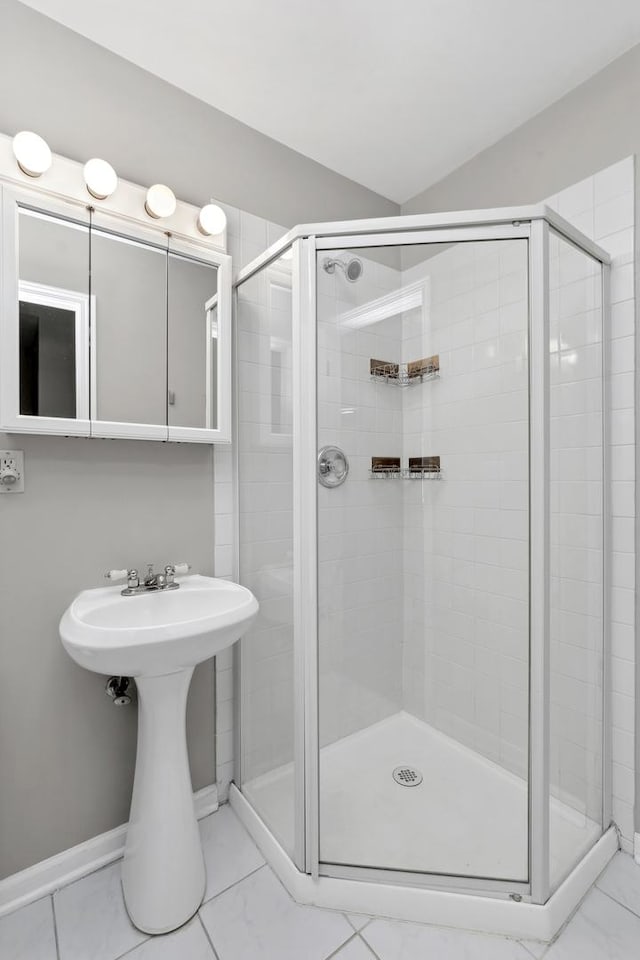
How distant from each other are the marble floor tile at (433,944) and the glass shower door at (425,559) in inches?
5.0

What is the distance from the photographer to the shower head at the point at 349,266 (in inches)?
53.8

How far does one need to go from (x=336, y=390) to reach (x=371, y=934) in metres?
1.51

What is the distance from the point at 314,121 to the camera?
181 cm

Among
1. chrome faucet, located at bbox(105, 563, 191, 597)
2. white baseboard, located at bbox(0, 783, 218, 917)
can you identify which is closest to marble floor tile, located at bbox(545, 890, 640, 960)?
white baseboard, located at bbox(0, 783, 218, 917)

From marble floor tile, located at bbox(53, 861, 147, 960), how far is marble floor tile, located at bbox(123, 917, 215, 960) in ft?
0.11

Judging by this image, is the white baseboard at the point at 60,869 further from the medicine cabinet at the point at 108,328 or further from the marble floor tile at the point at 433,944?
the medicine cabinet at the point at 108,328

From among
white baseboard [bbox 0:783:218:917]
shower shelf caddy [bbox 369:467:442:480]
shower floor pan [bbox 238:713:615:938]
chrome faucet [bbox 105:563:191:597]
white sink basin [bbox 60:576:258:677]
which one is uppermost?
shower shelf caddy [bbox 369:467:442:480]

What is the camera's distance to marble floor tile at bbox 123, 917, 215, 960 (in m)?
1.18

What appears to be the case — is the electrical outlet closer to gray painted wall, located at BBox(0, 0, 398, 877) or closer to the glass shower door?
gray painted wall, located at BBox(0, 0, 398, 877)

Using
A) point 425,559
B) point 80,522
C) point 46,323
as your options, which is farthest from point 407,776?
point 46,323

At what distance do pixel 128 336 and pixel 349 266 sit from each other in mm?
730

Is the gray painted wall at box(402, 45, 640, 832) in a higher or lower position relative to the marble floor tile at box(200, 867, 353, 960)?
Answer: higher

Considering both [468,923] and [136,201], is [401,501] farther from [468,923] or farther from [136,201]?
[136,201]

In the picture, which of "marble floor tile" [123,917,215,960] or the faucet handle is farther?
the faucet handle
